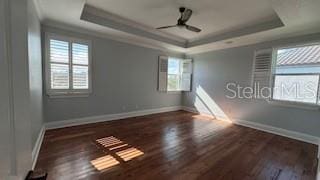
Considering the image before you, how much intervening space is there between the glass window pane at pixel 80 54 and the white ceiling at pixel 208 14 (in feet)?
1.41

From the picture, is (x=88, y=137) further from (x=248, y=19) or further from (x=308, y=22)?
(x=308, y=22)

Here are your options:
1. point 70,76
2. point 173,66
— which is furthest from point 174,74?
point 70,76

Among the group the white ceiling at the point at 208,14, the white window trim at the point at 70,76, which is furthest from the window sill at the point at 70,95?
the white ceiling at the point at 208,14

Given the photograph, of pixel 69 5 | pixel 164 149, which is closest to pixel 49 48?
pixel 69 5

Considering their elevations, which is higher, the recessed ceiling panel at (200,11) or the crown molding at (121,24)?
the recessed ceiling panel at (200,11)

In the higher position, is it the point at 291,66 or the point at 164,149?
the point at 291,66

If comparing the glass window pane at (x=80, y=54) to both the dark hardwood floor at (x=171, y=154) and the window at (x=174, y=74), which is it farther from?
the window at (x=174, y=74)

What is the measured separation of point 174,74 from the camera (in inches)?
259

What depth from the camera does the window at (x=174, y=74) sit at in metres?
6.13

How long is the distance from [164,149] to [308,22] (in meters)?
3.57

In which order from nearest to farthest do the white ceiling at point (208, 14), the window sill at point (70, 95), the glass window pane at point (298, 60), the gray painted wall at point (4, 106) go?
the gray painted wall at point (4, 106) → the white ceiling at point (208, 14) → the glass window pane at point (298, 60) → the window sill at point (70, 95)

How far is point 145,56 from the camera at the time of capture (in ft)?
18.3

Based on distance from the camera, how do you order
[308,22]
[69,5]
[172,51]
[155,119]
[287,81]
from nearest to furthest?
[69,5]
[308,22]
[287,81]
[155,119]
[172,51]

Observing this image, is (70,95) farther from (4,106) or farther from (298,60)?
(298,60)
